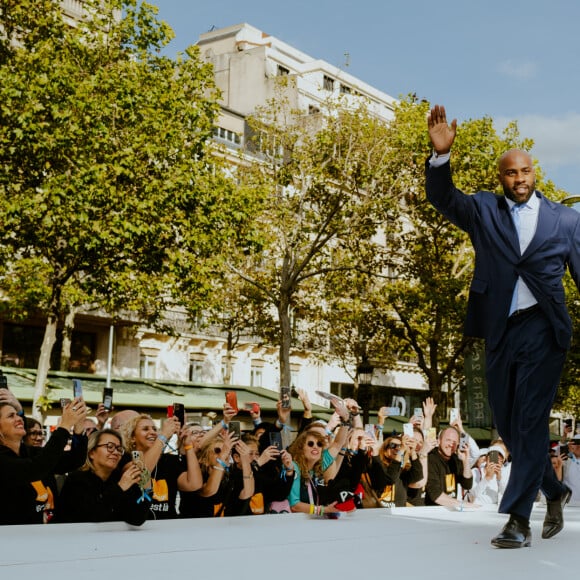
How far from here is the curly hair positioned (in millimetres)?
7238

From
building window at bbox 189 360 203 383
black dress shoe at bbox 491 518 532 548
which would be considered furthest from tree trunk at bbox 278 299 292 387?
black dress shoe at bbox 491 518 532 548

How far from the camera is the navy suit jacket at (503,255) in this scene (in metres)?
4.10

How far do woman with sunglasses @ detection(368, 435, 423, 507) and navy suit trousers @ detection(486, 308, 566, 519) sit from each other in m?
4.76

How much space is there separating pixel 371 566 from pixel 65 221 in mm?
18096

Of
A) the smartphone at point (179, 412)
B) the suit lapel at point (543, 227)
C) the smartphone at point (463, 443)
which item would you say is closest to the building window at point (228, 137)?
the smartphone at point (463, 443)

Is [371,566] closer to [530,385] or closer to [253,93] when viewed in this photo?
[530,385]

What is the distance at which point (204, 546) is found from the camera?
12.0 ft

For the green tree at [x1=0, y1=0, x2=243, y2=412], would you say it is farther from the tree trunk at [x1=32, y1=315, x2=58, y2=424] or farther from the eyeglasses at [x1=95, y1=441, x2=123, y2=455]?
the eyeglasses at [x1=95, y1=441, x2=123, y2=455]

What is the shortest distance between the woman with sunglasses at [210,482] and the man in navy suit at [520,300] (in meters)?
2.70

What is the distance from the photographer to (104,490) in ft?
18.1

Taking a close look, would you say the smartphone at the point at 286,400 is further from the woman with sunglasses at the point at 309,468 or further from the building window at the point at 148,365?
the building window at the point at 148,365

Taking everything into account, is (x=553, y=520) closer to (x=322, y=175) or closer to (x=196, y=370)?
(x=322, y=175)

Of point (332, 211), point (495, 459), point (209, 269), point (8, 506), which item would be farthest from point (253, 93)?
point (8, 506)

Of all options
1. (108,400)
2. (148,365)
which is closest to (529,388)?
(108,400)
